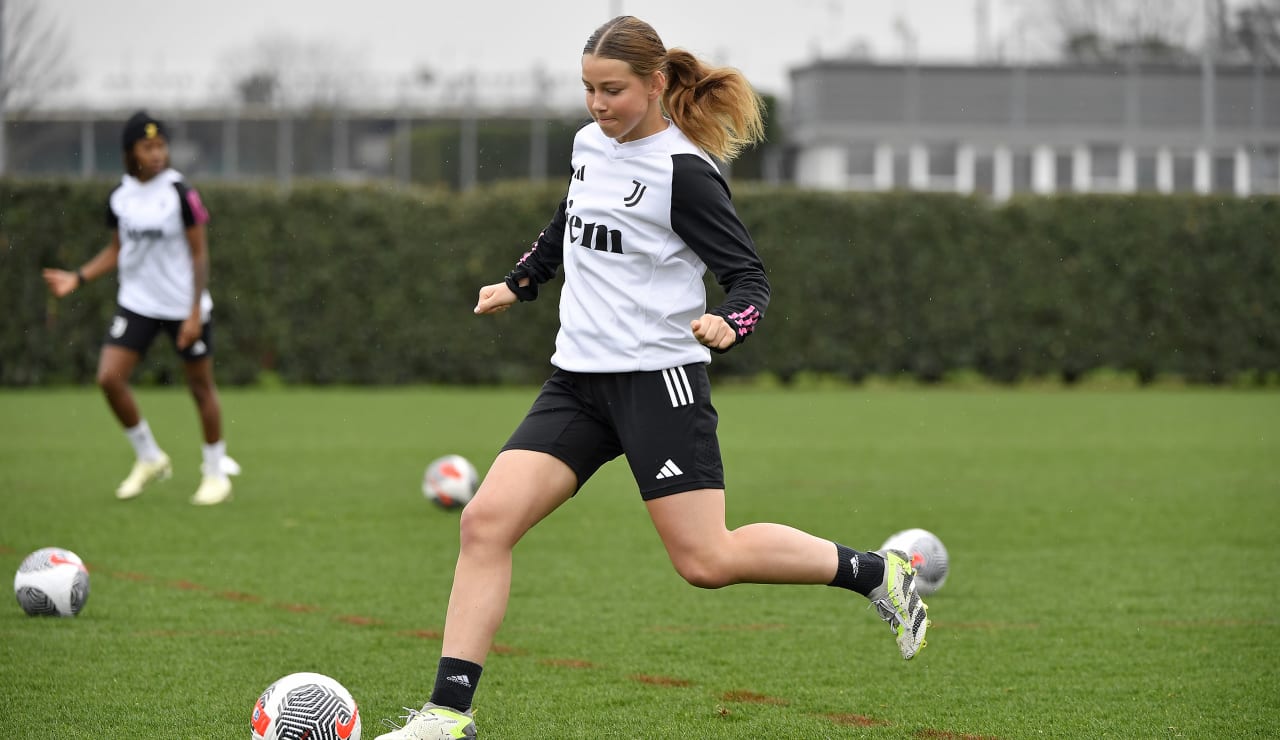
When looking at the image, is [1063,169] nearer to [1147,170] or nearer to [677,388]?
[1147,170]

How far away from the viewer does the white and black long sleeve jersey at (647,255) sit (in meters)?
4.62

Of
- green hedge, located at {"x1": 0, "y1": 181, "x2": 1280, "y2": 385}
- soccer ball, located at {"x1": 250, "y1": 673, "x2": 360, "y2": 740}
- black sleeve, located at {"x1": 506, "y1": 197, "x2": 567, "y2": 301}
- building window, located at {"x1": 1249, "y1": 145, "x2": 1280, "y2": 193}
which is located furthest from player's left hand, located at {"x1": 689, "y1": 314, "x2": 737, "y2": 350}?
building window, located at {"x1": 1249, "y1": 145, "x2": 1280, "y2": 193}

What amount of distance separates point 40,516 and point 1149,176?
35.9 m

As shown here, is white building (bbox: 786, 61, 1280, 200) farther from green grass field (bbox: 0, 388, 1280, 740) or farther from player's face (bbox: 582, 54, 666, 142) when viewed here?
player's face (bbox: 582, 54, 666, 142)

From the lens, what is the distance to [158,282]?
34.6ft

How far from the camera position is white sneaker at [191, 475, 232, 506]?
10664 millimetres

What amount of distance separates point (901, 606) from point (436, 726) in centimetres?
168

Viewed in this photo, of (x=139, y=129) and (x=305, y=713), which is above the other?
(x=139, y=129)

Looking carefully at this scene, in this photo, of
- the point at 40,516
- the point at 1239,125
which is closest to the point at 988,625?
the point at 40,516

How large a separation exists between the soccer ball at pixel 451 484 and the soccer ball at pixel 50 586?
12.7 ft

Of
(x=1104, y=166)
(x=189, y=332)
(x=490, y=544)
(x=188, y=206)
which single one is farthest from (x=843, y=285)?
(x=1104, y=166)

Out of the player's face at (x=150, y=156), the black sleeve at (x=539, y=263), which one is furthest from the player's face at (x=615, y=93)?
the player's face at (x=150, y=156)

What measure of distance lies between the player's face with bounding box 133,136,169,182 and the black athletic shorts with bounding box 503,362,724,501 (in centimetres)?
635

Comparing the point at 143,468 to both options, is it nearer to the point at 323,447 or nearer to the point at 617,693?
the point at 323,447
